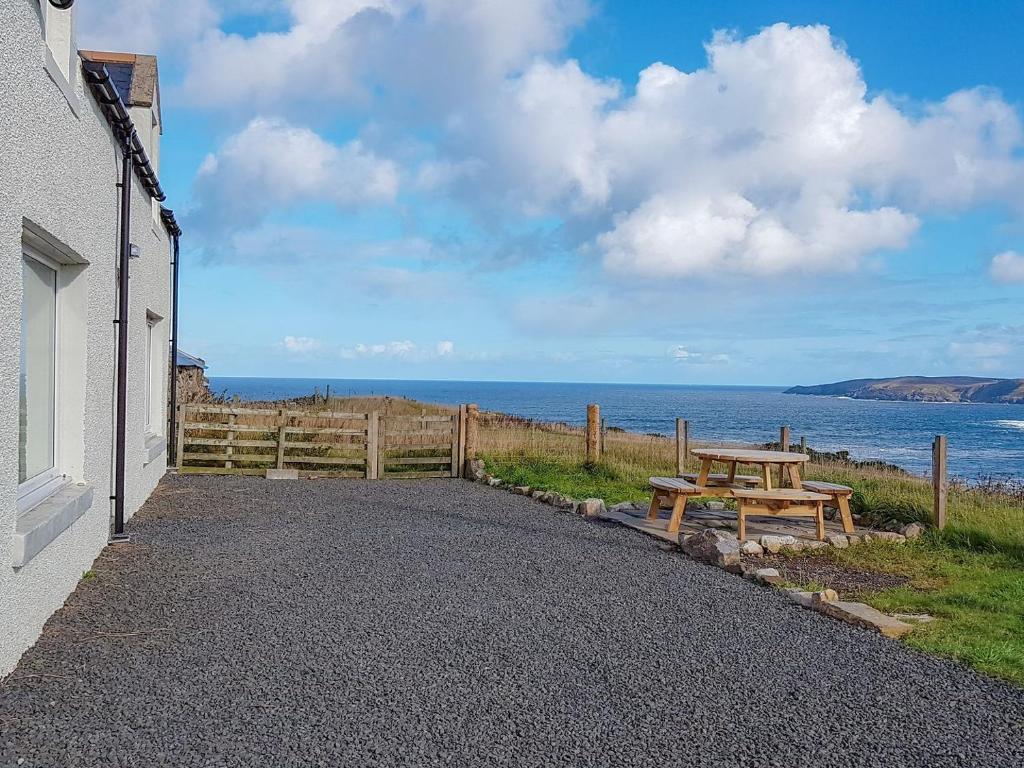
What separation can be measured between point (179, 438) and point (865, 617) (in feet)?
38.7

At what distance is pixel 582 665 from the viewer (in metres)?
4.67

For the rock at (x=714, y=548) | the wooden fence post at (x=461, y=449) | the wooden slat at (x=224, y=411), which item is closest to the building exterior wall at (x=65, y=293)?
the wooden slat at (x=224, y=411)

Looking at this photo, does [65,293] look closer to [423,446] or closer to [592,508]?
[592,508]

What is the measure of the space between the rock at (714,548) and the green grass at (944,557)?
1.21 m

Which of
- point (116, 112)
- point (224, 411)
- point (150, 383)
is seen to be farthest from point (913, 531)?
point (224, 411)

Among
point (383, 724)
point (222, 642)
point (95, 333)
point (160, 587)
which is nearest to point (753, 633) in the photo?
point (383, 724)

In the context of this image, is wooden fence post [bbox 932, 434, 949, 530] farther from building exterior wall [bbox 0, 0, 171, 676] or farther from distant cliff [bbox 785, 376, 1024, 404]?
distant cliff [bbox 785, 376, 1024, 404]

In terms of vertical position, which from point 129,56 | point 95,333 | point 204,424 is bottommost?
point 204,424

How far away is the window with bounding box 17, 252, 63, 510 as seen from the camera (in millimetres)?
5340

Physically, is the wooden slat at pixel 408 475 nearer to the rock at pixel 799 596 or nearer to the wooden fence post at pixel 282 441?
the wooden fence post at pixel 282 441

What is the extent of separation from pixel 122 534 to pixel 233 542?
1.04m

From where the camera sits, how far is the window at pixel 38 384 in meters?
5.34

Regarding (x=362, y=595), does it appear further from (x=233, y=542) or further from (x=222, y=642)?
(x=233, y=542)

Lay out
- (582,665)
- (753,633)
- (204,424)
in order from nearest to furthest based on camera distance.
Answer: (582,665) → (753,633) → (204,424)
